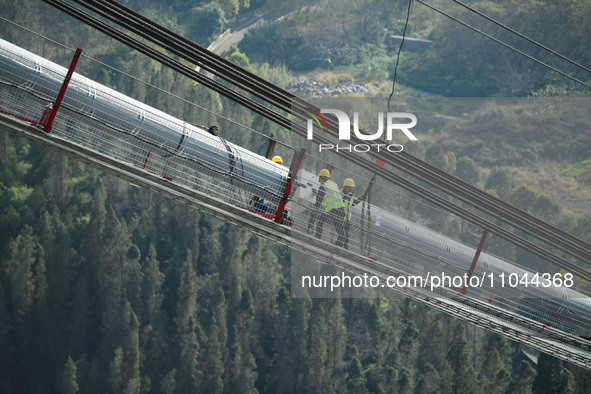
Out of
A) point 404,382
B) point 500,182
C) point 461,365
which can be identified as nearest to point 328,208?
point 461,365

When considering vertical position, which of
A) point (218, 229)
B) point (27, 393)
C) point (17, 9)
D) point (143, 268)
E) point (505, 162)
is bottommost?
point (27, 393)

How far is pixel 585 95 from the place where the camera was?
116688 millimetres

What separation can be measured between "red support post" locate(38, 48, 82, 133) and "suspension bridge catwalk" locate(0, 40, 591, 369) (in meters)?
0.16

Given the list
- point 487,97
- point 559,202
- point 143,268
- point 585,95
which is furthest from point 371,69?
point 143,268

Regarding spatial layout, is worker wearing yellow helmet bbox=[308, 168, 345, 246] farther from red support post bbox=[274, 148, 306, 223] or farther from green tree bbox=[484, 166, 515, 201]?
green tree bbox=[484, 166, 515, 201]

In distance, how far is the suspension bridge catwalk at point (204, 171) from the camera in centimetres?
1470

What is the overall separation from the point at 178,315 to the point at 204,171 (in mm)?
51258

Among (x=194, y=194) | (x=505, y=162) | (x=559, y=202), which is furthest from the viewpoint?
(x=505, y=162)

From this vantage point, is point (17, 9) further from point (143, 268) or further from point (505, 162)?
point (505, 162)

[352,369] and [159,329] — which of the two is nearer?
[352,369]

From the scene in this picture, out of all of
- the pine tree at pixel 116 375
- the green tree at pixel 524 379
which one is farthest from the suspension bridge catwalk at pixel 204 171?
the pine tree at pixel 116 375

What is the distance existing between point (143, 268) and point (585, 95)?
74.7 m

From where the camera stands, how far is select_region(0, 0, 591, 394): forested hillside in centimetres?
6000

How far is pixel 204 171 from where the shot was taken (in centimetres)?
1650
